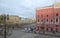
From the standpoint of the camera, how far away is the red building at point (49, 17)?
31938mm

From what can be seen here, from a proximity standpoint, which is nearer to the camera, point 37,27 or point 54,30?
point 54,30

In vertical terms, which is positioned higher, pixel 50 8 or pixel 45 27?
pixel 50 8

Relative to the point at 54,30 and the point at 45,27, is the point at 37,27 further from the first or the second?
the point at 54,30

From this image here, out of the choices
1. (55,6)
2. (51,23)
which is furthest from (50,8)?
(51,23)

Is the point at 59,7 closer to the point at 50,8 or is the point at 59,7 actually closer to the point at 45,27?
the point at 50,8

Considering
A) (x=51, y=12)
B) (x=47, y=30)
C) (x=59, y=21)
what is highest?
(x=51, y=12)

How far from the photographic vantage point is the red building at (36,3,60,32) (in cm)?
3194

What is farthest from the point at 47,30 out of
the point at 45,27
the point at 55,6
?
the point at 55,6

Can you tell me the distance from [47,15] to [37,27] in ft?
12.7

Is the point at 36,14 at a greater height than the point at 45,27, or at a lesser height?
greater

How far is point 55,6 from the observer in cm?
3312

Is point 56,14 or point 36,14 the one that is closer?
point 56,14

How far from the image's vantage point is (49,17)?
33062 mm

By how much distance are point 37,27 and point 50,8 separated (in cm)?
542
